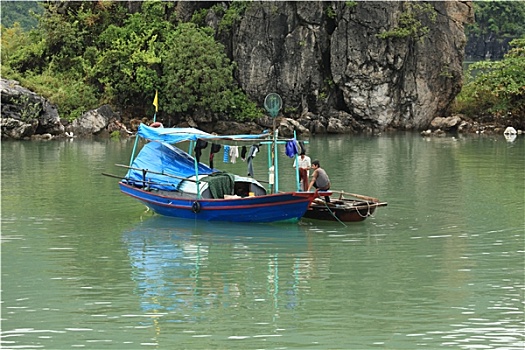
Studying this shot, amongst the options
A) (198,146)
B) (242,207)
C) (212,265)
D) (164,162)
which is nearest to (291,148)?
(242,207)

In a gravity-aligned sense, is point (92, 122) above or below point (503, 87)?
below

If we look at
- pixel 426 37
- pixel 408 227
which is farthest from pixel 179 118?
pixel 408 227

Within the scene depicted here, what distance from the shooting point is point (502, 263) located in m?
14.2

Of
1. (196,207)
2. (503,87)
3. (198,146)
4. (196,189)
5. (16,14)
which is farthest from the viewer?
(16,14)

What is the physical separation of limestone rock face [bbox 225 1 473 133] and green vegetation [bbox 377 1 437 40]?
80mm

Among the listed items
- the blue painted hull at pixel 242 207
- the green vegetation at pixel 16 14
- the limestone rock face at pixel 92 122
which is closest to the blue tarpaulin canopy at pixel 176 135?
the blue painted hull at pixel 242 207

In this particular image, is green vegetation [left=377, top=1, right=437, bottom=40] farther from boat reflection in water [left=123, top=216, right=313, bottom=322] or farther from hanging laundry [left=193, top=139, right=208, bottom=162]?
boat reflection in water [left=123, top=216, right=313, bottom=322]

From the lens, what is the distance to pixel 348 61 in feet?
145

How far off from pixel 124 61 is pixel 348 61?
459 inches

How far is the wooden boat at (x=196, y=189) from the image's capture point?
1706 cm

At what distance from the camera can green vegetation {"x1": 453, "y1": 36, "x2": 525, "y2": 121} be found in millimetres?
42825

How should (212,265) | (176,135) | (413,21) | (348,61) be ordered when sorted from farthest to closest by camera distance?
1. (348,61)
2. (413,21)
3. (176,135)
4. (212,265)

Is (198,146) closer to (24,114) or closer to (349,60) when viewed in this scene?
(24,114)

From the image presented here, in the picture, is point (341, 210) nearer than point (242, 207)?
No
